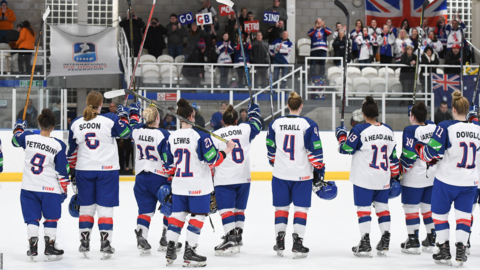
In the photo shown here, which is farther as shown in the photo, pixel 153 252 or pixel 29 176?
pixel 153 252

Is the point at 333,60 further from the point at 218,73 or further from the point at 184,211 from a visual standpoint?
the point at 184,211

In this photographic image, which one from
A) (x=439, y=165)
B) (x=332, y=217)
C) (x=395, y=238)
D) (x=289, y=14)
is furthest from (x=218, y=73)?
(x=439, y=165)

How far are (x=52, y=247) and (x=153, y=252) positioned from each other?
90 cm

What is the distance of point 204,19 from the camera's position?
14031 mm

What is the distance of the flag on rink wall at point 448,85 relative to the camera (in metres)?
11.9

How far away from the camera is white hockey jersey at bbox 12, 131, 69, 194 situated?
4.84 metres

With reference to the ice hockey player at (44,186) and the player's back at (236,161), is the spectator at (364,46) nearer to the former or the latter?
the player's back at (236,161)

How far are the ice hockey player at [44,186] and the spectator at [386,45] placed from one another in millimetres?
10109

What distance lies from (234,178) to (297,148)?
0.64 m

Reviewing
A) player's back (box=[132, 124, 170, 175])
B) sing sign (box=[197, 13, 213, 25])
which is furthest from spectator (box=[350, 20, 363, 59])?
player's back (box=[132, 124, 170, 175])

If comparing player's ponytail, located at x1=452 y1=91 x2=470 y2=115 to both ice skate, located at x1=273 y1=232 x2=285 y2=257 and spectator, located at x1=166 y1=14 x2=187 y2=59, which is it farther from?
spectator, located at x1=166 y1=14 x2=187 y2=59

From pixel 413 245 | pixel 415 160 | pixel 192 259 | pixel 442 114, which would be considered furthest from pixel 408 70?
pixel 192 259

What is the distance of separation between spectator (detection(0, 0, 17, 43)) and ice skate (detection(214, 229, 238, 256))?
35.8 ft

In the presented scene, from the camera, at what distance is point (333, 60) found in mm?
13047
